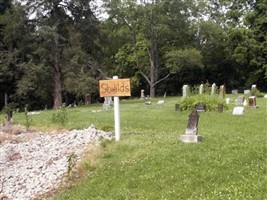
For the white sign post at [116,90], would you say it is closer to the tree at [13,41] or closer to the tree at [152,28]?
the tree at [13,41]

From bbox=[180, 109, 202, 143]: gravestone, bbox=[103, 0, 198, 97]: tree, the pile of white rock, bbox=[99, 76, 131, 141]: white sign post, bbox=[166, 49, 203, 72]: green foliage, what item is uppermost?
bbox=[103, 0, 198, 97]: tree

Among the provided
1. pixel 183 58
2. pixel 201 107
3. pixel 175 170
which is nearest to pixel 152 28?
pixel 183 58

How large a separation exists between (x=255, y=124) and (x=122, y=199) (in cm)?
900

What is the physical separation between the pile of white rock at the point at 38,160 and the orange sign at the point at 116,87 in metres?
1.25

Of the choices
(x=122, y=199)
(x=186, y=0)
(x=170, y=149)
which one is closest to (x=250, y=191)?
(x=122, y=199)

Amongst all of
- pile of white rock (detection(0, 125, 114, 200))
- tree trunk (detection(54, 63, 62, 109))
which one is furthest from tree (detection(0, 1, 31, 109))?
pile of white rock (detection(0, 125, 114, 200))

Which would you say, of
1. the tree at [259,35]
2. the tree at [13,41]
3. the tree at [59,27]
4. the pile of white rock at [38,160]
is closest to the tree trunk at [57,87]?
the tree at [59,27]

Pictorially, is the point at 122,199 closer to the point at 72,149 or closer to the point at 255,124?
the point at 72,149

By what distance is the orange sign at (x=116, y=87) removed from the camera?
1227cm

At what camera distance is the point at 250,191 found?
22.9ft

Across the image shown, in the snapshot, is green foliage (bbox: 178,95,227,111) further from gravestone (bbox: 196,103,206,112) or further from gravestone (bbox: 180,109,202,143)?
gravestone (bbox: 180,109,202,143)

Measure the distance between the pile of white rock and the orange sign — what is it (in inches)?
49.4

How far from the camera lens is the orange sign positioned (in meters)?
12.3

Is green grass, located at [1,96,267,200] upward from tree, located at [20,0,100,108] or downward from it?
downward
